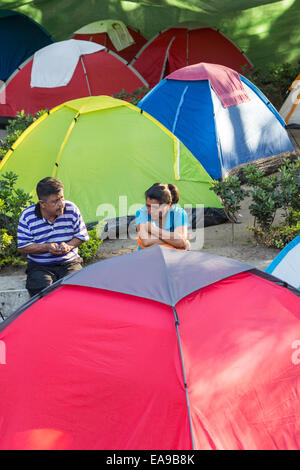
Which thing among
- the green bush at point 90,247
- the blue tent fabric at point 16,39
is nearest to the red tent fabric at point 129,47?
the blue tent fabric at point 16,39

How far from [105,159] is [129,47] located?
605 centimetres

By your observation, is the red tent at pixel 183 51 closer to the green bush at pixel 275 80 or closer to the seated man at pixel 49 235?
the green bush at pixel 275 80

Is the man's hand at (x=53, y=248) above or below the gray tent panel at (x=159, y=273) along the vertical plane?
below

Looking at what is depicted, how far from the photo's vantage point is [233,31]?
11.1 metres

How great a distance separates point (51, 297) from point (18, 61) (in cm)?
876

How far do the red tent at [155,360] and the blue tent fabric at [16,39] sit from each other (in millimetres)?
8591

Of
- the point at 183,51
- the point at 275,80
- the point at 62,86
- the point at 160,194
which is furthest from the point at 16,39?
the point at 160,194

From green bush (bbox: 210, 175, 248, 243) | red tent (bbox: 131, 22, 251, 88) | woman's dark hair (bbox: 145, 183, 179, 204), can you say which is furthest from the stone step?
red tent (bbox: 131, 22, 251, 88)

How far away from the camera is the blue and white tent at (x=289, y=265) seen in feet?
13.7

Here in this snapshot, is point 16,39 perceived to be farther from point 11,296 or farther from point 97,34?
point 11,296

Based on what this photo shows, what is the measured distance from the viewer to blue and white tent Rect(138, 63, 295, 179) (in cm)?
693

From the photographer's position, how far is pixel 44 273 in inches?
175

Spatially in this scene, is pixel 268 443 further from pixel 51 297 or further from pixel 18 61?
pixel 18 61
